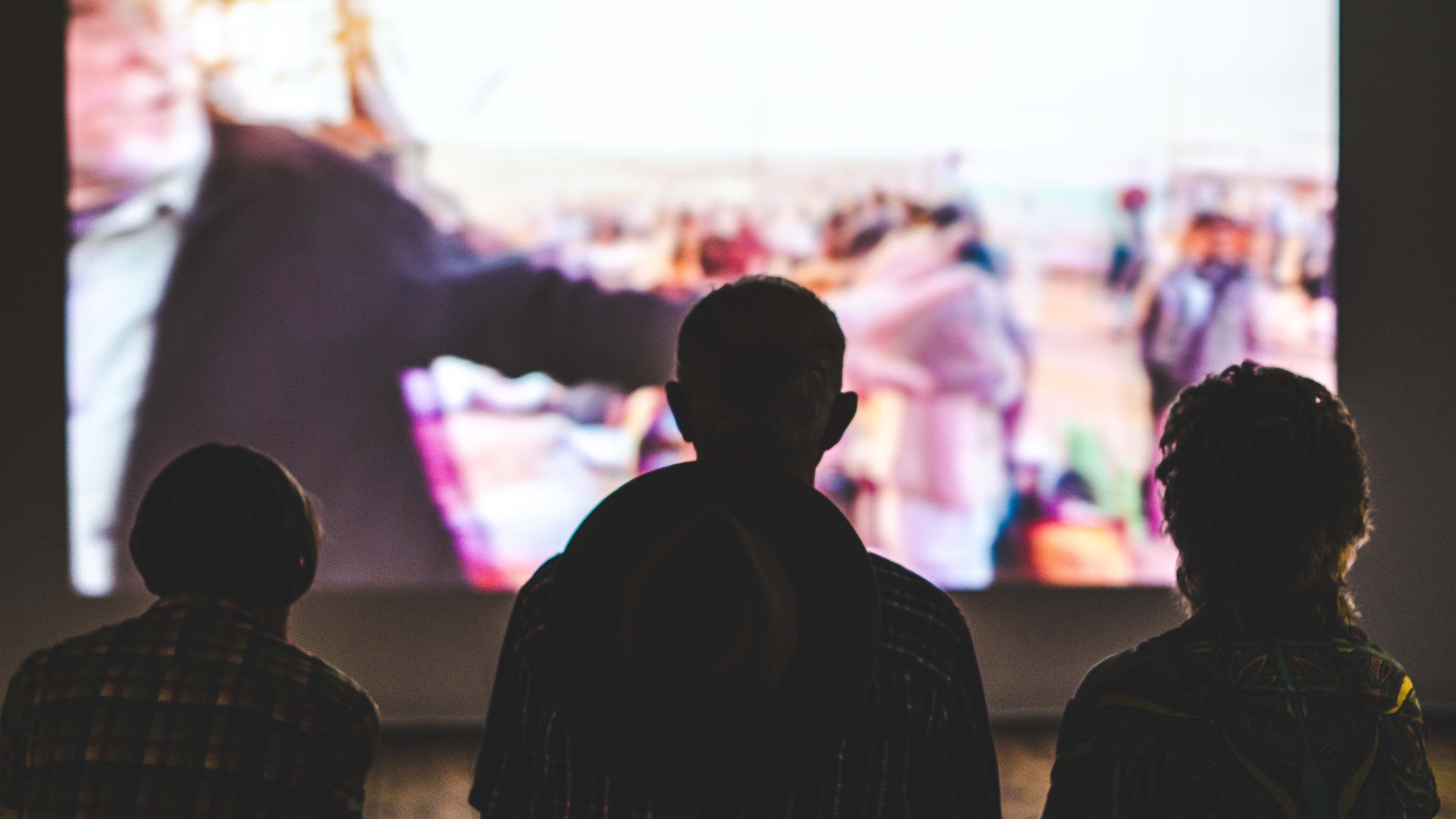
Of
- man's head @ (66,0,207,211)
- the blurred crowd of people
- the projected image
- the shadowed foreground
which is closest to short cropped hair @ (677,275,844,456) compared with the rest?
the shadowed foreground

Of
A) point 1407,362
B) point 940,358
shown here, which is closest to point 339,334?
point 940,358

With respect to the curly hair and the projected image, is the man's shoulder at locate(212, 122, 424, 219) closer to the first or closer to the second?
the projected image

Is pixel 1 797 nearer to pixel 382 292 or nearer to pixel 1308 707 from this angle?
pixel 1308 707

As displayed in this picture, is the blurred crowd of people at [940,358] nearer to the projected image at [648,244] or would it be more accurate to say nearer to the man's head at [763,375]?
the projected image at [648,244]

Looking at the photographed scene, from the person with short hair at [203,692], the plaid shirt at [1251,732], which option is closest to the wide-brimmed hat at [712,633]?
the plaid shirt at [1251,732]

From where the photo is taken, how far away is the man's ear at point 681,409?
102 cm

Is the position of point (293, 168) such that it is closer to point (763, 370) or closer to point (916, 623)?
point (763, 370)

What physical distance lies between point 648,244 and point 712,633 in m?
3.14

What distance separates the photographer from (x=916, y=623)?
0.98 m

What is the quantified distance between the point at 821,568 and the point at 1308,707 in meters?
0.49

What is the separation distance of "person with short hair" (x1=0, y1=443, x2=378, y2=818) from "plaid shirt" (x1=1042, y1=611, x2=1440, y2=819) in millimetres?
756

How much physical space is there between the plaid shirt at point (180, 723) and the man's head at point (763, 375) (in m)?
0.57

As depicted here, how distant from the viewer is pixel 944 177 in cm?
401

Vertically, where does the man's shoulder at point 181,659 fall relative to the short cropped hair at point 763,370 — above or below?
below
